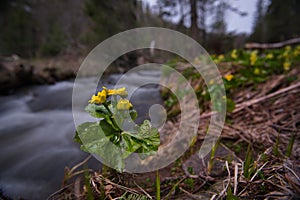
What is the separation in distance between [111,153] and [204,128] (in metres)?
1.16

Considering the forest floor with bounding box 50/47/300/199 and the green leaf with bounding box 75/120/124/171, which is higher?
the green leaf with bounding box 75/120/124/171

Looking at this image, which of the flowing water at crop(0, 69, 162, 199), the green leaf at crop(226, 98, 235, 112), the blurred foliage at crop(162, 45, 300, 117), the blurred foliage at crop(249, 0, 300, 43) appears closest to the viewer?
the flowing water at crop(0, 69, 162, 199)

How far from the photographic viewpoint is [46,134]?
2.19 meters

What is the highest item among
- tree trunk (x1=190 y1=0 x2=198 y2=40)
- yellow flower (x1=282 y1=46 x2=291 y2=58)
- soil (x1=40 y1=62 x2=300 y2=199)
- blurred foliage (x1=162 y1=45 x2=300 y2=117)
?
tree trunk (x1=190 y1=0 x2=198 y2=40)

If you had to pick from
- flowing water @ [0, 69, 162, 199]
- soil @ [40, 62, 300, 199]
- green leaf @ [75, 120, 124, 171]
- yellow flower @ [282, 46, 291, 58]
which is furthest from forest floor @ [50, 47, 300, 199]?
yellow flower @ [282, 46, 291, 58]

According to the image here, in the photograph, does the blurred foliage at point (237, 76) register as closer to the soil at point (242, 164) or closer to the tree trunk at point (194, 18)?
the soil at point (242, 164)

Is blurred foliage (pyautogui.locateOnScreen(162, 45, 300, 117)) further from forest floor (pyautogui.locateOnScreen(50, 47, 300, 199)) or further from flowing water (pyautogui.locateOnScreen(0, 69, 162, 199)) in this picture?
flowing water (pyautogui.locateOnScreen(0, 69, 162, 199))

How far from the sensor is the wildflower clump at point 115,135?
727 millimetres

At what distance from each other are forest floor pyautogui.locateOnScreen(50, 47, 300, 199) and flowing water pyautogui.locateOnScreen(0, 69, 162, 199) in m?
0.24

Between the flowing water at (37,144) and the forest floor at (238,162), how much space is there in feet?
0.80

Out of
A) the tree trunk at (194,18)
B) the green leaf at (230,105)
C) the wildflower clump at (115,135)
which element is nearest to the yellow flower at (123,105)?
the wildflower clump at (115,135)

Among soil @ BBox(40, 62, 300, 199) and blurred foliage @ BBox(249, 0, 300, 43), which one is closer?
soil @ BBox(40, 62, 300, 199)

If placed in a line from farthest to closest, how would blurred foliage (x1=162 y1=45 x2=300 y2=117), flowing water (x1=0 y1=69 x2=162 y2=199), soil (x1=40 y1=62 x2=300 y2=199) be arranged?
blurred foliage (x1=162 y1=45 x2=300 y2=117)
flowing water (x1=0 y1=69 x2=162 y2=199)
soil (x1=40 y1=62 x2=300 y2=199)

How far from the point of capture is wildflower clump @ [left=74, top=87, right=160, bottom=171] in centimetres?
73
